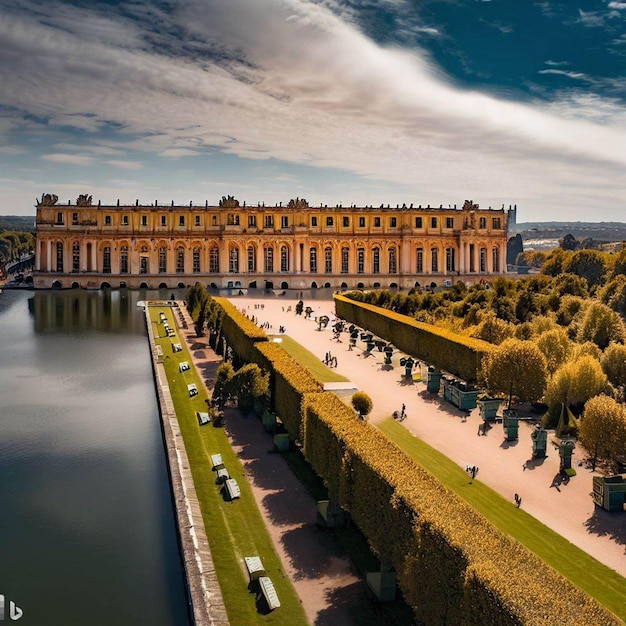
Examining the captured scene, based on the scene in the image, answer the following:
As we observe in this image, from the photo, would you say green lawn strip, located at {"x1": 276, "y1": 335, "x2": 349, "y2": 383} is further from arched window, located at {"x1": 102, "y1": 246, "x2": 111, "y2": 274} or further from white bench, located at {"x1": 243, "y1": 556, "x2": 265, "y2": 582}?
arched window, located at {"x1": 102, "y1": 246, "x2": 111, "y2": 274}

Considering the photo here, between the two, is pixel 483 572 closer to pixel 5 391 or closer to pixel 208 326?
pixel 5 391

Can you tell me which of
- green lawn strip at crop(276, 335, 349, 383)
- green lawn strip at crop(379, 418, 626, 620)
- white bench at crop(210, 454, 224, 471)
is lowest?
green lawn strip at crop(379, 418, 626, 620)

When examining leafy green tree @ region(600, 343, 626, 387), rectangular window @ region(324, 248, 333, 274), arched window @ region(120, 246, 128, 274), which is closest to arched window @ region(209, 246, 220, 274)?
arched window @ region(120, 246, 128, 274)

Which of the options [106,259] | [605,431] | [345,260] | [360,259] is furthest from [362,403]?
[106,259]

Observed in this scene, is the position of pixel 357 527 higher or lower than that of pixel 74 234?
lower

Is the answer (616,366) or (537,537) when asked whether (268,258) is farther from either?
(537,537)

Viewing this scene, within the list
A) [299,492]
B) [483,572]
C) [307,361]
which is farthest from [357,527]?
[307,361]
